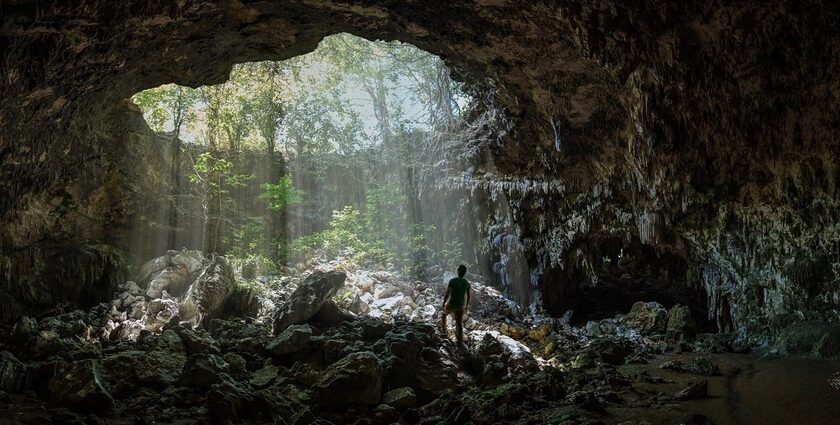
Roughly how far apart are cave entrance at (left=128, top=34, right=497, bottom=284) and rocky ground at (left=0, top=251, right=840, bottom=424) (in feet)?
14.8

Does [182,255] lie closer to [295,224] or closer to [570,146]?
[295,224]

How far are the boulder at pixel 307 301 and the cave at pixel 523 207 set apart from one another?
39 mm

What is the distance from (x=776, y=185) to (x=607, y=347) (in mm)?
3126

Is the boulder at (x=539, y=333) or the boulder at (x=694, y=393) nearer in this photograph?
the boulder at (x=694, y=393)

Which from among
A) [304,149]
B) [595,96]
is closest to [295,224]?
[304,149]

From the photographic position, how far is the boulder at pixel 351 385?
4645 mm

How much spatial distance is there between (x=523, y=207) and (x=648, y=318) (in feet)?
11.7

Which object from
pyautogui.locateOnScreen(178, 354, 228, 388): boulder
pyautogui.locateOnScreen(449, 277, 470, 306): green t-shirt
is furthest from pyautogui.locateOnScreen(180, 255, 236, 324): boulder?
pyautogui.locateOnScreen(449, 277, 470, 306): green t-shirt

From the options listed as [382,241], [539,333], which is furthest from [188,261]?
Answer: [539,333]

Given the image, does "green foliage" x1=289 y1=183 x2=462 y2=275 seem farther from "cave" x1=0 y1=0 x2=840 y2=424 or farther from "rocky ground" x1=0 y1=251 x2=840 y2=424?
"rocky ground" x1=0 y1=251 x2=840 y2=424

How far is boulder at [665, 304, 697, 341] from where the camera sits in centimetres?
863

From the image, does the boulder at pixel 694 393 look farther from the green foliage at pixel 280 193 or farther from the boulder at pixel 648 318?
the green foliage at pixel 280 193

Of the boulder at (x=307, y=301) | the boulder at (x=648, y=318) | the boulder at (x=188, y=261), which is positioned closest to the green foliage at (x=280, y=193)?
the boulder at (x=188, y=261)

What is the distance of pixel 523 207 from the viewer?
11.3m
